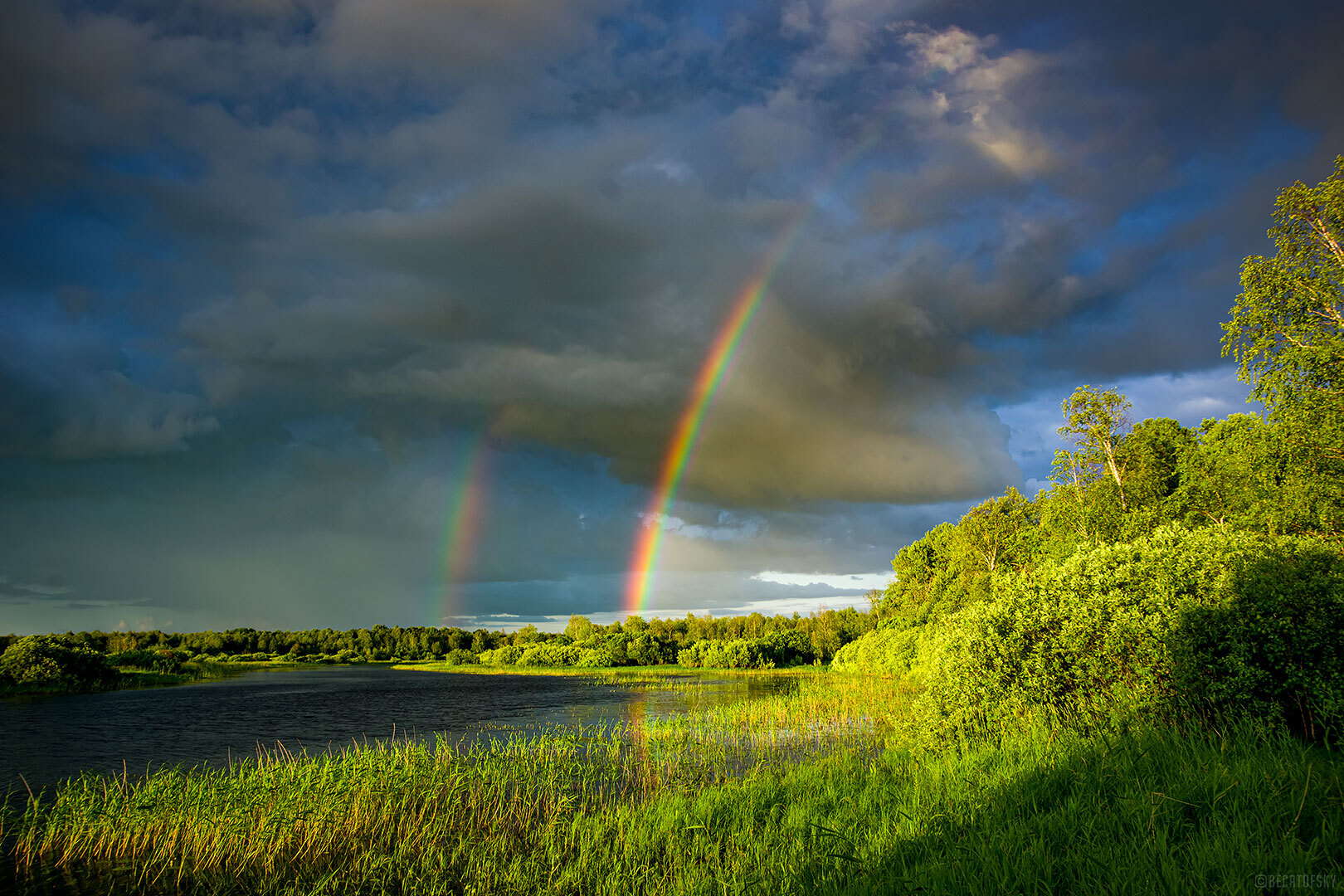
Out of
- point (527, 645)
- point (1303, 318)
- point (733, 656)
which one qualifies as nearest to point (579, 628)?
point (527, 645)

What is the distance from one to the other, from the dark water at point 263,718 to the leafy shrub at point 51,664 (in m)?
2.95

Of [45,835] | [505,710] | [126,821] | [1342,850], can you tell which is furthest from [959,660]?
[505,710]

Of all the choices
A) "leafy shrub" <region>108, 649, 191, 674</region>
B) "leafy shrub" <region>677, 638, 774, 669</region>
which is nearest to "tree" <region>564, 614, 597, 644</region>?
"leafy shrub" <region>677, 638, 774, 669</region>

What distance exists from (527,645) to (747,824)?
142 metres

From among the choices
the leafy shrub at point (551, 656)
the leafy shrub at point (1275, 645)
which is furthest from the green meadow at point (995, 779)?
the leafy shrub at point (551, 656)

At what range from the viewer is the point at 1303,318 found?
24.7 m

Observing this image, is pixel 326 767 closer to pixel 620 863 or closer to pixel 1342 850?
pixel 620 863

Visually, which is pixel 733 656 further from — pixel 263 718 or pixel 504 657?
pixel 263 718

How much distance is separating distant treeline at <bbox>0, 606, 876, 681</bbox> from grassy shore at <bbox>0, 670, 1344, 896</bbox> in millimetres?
68556

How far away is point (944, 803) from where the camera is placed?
1242 cm

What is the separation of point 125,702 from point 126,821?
54.1m

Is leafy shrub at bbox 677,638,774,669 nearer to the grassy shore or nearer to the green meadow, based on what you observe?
the green meadow

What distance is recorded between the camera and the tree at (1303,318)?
2377 cm

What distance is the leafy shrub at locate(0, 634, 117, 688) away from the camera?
197ft
